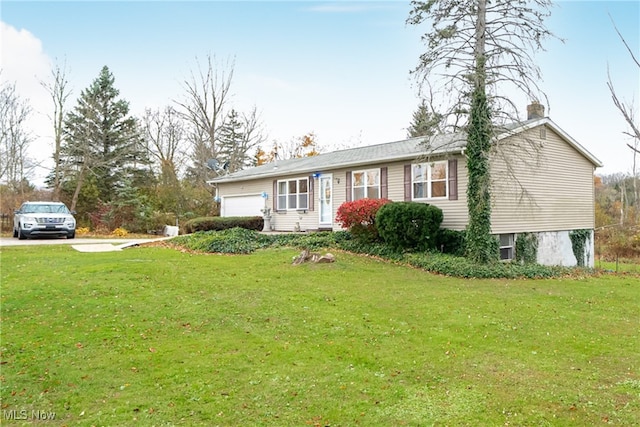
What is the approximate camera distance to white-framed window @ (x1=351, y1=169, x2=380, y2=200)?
15535mm

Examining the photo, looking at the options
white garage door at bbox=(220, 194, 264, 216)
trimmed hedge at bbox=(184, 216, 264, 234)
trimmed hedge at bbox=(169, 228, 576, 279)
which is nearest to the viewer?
trimmed hedge at bbox=(169, 228, 576, 279)

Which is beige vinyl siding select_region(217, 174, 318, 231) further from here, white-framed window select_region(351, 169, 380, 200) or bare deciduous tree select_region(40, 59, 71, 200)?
bare deciduous tree select_region(40, 59, 71, 200)

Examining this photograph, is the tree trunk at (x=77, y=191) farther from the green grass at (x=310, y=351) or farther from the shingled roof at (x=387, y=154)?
the green grass at (x=310, y=351)

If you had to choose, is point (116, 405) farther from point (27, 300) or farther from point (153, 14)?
point (153, 14)

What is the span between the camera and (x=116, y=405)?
3580 millimetres

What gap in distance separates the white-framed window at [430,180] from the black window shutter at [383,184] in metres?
1.10

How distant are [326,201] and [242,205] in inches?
232

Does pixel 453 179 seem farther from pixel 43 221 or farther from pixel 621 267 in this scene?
pixel 43 221

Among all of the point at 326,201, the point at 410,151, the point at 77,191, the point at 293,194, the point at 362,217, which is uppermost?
the point at 410,151

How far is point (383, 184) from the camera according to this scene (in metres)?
15.2

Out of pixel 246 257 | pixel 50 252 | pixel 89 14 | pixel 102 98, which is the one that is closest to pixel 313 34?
pixel 89 14

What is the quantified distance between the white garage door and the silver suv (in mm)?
7265

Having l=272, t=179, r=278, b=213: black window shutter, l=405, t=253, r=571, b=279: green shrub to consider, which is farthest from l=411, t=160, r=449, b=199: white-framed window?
l=272, t=179, r=278, b=213: black window shutter

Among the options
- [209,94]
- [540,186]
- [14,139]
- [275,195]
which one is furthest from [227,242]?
Answer: [209,94]
